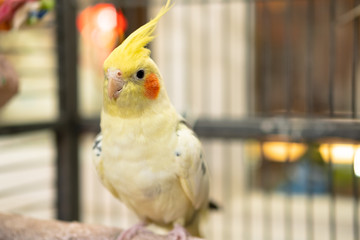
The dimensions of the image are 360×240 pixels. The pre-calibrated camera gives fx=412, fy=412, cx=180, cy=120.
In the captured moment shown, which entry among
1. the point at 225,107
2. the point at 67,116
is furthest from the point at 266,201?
the point at 67,116

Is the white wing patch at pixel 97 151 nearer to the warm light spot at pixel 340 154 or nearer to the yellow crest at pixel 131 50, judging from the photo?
the yellow crest at pixel 131 50

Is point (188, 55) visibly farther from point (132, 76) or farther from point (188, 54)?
point (132, 76)

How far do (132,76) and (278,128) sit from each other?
82 centimetres

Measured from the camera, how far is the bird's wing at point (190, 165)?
89cm

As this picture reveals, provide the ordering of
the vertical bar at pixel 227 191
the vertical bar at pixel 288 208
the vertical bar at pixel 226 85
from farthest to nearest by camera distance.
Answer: the vertical bar at pixel 226 85
the vertical bar at pixel 227 191
the vertical bar at pixel 288 208

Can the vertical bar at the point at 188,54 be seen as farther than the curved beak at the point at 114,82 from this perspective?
Yes

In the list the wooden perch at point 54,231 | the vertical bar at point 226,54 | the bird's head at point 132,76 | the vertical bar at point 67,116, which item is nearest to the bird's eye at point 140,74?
the bird's head at point 132,76

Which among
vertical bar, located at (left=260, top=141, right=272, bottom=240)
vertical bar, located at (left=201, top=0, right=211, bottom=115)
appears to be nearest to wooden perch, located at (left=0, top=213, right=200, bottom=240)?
vertical bar, located at (left=260, top=141, right=272, bottom=240)

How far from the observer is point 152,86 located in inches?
32.2

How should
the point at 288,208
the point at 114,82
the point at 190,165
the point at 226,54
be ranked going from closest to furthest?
the point at 114,82
the point at 190,165
the point at 288,208
the point at 226,54

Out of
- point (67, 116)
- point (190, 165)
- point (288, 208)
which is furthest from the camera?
point (288, 208)

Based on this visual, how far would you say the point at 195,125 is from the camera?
1562 mm

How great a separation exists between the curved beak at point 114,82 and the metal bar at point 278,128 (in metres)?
0.81

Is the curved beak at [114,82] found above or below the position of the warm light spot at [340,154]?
above
